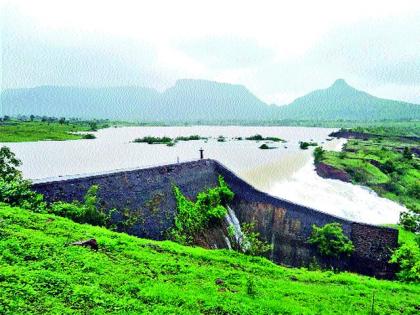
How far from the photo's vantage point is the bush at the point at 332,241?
59.3 feet

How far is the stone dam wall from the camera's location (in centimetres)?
1490

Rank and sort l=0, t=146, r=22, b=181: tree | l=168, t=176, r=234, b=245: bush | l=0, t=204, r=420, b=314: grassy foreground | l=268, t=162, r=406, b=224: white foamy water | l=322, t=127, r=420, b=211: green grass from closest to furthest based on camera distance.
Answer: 1. l=0, t=204, r=420, b=314: grassy foreground
2. l=0, t=146, r=22, b=181: tree
3. l=168, t=176, r=234, b=245: bush
4. l=268, t=162, r=406, b=224: white foamy water
5. l=322, t=127, r=420, b=211: green grass

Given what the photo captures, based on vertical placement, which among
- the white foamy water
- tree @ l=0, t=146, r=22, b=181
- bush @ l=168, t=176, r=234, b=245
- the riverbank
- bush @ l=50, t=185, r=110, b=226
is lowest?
the white foamy water

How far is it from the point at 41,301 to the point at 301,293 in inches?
277

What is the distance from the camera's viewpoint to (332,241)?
59.8 ft

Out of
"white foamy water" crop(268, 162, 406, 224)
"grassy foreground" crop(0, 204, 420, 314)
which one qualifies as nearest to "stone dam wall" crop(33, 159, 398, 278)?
"grassy foreground" crop(0, 204, 420, 314)

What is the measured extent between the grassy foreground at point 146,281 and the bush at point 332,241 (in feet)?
17.6

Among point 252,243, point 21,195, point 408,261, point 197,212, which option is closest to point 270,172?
point 252,243

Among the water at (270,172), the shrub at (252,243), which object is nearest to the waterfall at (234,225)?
the shrub at (252,243)

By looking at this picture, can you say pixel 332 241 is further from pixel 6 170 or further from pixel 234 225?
pixel 6 170

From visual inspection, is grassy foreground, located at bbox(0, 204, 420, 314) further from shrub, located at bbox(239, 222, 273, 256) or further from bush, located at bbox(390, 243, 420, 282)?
shrub, located at bbox(239, 222, 273, 256)

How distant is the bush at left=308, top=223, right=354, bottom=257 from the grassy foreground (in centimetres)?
535

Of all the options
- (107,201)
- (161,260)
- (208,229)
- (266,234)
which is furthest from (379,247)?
(107,201)

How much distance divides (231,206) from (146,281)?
533 inches
